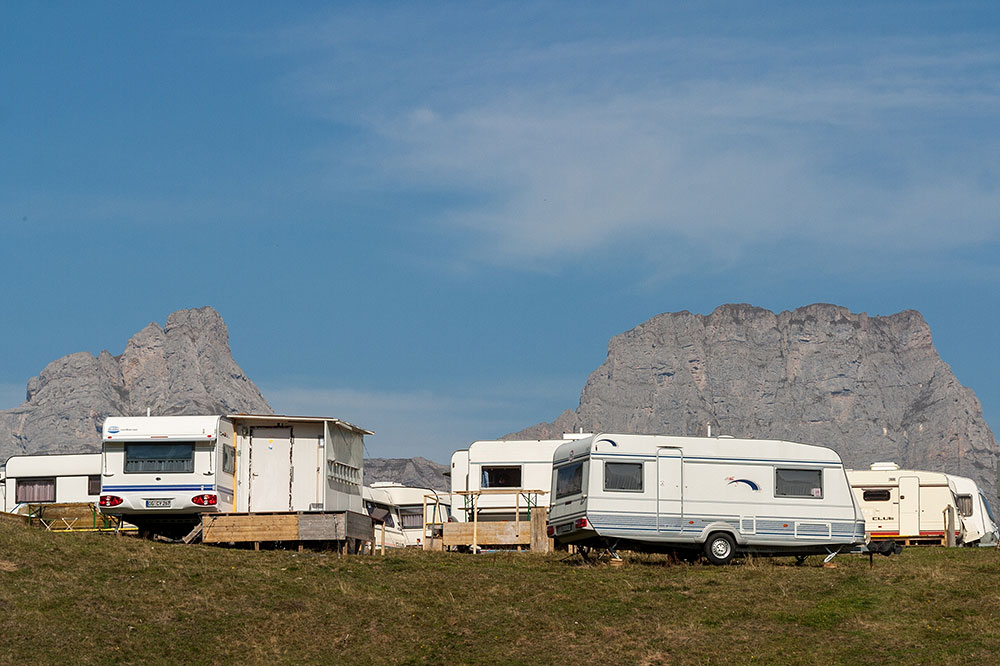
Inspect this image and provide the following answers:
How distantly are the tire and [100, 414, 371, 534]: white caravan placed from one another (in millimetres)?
11470

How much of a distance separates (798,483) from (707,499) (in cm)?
218

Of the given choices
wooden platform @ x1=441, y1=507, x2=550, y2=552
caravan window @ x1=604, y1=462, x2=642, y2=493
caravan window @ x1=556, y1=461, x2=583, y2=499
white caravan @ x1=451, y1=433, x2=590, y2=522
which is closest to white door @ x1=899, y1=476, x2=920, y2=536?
white caravan @ x1=451, y1=433, x2=590, y2=522

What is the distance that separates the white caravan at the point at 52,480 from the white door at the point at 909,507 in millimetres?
27334

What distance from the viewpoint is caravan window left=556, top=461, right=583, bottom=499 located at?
31.0 meters

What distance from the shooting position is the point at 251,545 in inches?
1400

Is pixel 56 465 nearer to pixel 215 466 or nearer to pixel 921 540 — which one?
pixel 215 466

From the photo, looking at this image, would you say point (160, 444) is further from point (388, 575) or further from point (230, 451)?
point (388, 575)

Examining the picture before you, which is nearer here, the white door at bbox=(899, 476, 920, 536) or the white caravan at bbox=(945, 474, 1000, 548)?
the white door at bbox=(899, 476, 920, 536)

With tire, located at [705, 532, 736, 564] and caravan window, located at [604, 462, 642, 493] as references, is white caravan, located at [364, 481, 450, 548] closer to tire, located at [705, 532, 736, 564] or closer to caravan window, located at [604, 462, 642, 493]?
caravan window, located at [604, 462, 642, 493]

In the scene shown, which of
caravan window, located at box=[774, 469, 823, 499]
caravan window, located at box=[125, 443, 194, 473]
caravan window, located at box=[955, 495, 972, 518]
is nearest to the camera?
caravan window, located at box=[774, 469, 823, 499]

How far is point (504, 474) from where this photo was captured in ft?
148

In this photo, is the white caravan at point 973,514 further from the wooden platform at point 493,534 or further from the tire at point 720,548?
the tire at point 720,548

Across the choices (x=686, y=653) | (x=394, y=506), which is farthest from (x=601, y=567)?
(x=394, y=506)

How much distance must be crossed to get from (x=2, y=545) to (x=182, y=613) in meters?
6.49
